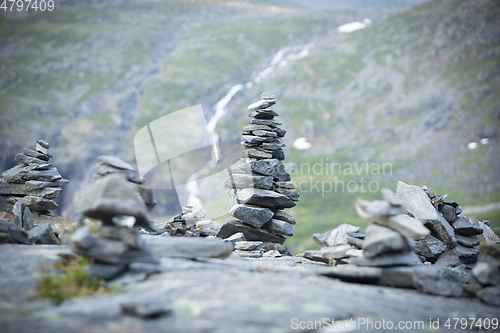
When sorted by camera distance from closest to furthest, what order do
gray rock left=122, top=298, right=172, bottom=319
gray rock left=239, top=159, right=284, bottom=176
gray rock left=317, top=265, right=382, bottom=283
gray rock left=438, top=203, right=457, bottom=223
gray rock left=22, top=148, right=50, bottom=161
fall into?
1. gray rock left=122, top=298, right=172, bottom=319
2. gray rock left=317, top=265, right=382, bottom=283
3. gray rock left=438, top=203, right=457, bottom=223
4. gray rock left=22, top=148, right=50, bottom=161
5. gray rock left=239, top=159, right=284, bottom=176

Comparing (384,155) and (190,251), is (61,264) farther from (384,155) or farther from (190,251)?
(384,155)

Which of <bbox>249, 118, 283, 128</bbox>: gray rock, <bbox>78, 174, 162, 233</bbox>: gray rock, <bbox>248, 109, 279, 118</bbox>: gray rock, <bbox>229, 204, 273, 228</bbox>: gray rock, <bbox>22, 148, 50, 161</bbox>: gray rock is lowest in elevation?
<bbox>78, 174, 162, 233</bbox>: gray rock

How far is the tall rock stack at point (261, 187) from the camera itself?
1906 centimetres

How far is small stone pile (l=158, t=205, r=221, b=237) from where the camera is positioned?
18.5 m

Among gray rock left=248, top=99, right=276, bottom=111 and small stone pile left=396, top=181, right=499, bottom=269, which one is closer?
small stone pile left=396, top=181, right=499, bottom=269

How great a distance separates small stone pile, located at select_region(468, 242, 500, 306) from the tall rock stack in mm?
10735

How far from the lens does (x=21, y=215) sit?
14898 millimetres

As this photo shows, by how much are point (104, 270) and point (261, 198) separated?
11645 mm

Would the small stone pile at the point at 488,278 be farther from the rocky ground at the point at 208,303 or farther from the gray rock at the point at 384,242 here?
the gray rock at the point at 384,242

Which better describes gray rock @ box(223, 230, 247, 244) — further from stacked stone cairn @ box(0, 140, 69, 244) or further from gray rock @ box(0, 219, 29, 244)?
gray rock @ box(0, 219, 29, 244)

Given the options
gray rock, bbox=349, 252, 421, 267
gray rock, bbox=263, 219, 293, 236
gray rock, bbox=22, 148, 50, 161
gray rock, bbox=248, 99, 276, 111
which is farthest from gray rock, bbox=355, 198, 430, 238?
gray rock, bbox=22, 148, 50, 161

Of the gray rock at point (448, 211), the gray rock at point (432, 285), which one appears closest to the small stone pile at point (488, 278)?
the gray rock at point (432, 285)

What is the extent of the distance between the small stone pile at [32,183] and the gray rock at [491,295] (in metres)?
18.1

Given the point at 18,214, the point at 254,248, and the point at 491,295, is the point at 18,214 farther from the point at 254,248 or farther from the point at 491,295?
the point at 491,295
